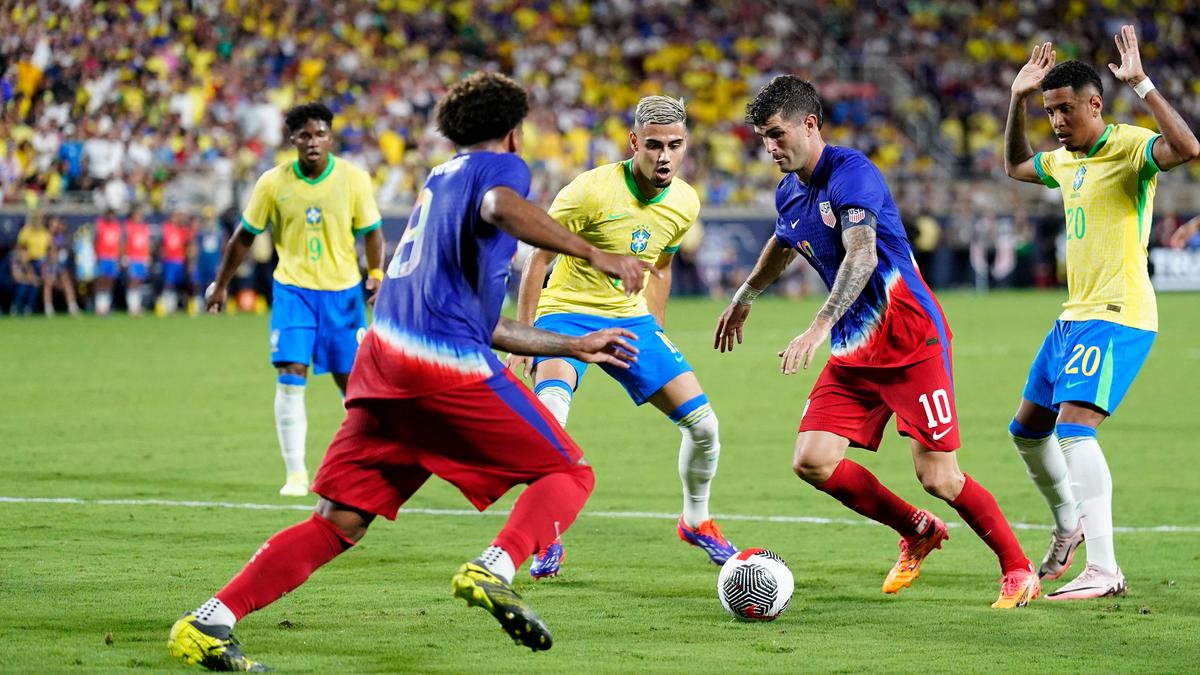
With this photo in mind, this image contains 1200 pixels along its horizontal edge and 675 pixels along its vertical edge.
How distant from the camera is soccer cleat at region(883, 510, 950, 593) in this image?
7543 millimetres

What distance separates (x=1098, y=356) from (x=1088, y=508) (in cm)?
72

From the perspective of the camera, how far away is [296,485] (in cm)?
1073

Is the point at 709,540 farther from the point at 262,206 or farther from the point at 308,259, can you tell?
the point at 262,206

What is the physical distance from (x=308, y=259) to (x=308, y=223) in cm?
25

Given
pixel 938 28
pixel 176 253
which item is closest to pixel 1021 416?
pixel 176 253

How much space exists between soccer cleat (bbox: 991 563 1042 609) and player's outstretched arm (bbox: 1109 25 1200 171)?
1894 millimetres

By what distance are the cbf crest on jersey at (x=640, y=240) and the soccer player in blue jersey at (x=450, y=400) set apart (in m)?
2.76

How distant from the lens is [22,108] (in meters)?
30.0

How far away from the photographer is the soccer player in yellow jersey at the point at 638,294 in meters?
8.19

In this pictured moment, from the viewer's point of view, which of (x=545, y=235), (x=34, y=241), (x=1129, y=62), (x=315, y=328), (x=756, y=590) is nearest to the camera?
(x=545, y=235)

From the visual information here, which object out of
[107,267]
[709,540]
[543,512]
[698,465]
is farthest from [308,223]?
[107,267]

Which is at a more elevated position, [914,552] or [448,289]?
[448,289]

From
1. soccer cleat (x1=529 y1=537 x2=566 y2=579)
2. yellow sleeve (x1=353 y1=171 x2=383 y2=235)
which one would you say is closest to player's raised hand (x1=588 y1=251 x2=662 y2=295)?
soccer cleat (x1=529 y1=537 x2=566 y2=579)

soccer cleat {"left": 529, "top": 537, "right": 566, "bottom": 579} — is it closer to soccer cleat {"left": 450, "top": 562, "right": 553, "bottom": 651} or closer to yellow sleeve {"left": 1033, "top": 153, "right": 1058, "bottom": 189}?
soccer cleat {"left": 450, "top": 562, "right": 553, "bottom": 651}
